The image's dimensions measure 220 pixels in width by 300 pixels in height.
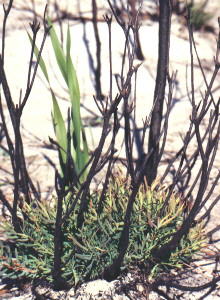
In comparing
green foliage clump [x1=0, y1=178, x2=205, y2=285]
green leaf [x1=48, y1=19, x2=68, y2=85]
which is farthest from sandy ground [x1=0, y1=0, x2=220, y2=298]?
green leaf [x1=48, y1=19, x2=68, y2=85]

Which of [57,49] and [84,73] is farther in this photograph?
[84,73]

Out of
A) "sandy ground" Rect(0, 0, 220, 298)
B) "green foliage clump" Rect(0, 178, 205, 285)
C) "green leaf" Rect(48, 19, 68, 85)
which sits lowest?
"green foliage clump" Rect(0, 178, 205, 285)

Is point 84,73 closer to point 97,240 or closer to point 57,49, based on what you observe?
point 57,49

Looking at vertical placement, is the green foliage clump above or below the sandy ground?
below

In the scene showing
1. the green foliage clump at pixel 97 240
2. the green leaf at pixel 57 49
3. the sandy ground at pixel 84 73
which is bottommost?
the green foliage clump at pixel 97 240

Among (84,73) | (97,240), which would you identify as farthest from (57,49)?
(84,73)

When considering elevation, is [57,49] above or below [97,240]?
above

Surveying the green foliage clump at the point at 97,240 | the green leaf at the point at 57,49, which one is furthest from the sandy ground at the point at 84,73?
the green leaf at the point at 57,49

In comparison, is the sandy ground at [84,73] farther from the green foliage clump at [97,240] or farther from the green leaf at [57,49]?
the green leaf at [57,49]

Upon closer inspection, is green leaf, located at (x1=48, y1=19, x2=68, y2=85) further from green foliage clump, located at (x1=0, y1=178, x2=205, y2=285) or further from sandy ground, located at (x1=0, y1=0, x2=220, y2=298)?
sandy ground, located at (x1=0, y1=0, x2=220, y2=298)

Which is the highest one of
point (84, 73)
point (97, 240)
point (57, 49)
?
point (84, 73)
